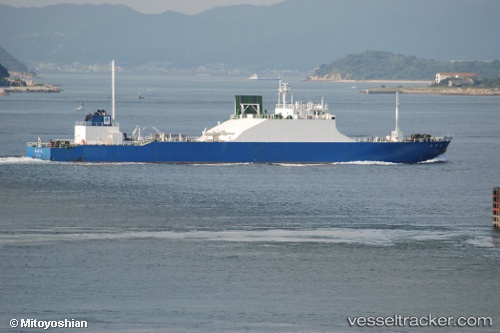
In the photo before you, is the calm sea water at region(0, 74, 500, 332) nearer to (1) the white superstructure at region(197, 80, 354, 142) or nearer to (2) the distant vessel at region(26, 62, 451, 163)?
(2) the distant vessel at region(26, 62, 451, 163)

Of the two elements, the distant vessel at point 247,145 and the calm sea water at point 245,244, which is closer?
the calm sea water at point 245,244

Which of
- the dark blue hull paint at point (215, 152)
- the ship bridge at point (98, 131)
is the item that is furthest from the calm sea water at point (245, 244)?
the ship bridge at point (98, 131)

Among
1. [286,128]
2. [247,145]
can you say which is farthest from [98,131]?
[286,128]

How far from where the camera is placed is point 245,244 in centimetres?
3662

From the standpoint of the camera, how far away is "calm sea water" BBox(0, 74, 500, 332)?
28.2 m

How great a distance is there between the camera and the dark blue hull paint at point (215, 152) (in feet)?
194

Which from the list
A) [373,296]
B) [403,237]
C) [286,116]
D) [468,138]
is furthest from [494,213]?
[468,138]

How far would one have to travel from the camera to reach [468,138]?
82500 mm

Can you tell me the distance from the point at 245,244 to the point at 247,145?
→ 75.3ft

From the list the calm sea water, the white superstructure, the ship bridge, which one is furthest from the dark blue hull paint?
the ship bridge

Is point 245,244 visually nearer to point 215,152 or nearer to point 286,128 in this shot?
point 286,128

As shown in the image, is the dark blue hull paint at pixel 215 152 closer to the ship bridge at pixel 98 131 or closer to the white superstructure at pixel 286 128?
the white superstructure at pixel 286 128

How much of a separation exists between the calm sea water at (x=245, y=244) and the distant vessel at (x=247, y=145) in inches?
31.7

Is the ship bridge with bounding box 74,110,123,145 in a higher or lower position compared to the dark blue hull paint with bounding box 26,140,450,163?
higher
